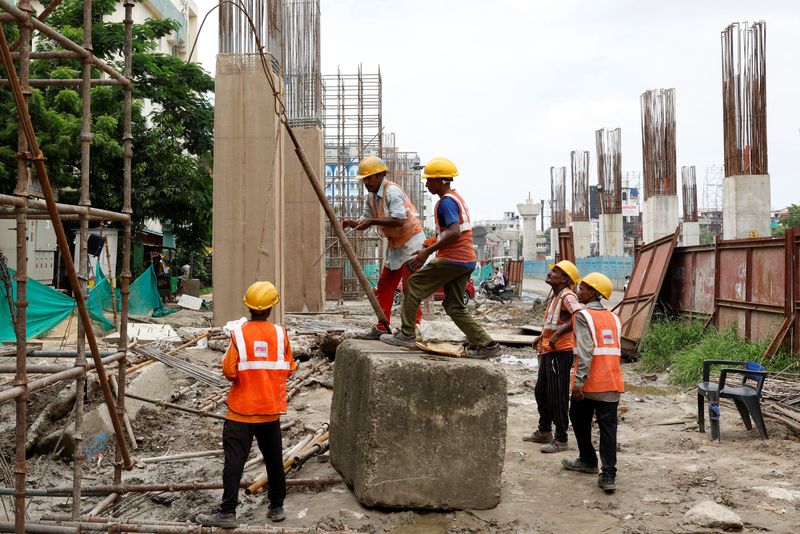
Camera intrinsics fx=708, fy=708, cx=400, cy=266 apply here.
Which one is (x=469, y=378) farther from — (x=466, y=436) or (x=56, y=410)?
(x=56, y=410)

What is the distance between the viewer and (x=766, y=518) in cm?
461

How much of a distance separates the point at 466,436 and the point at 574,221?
35025 millimetres

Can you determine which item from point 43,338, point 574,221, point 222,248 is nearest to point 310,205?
point 222,248

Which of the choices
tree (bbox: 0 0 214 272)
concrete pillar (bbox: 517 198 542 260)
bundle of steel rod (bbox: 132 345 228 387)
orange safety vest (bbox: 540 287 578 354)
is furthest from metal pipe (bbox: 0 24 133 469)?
concrete pillar (bbox: 517 198 542 260)

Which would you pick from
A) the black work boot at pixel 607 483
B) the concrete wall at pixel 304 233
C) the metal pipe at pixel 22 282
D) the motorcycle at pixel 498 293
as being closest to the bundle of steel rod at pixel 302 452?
the metal pipe at pixel 22 282

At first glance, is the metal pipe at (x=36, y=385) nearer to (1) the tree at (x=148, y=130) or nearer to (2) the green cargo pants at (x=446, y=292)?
(2) the green cargo pants at (x=446, y=292)

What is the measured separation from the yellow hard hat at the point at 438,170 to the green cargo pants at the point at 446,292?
2.07ft

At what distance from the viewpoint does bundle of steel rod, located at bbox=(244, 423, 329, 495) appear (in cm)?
489

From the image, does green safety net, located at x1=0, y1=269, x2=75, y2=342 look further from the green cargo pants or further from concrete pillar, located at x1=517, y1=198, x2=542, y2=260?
concrete pillar, located at x1=517, y1=198, x2=542, y2=260

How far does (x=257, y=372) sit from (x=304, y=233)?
470 inches

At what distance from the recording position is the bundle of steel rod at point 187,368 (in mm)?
8477

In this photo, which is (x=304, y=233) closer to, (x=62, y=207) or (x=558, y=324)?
(x=558, y=324)

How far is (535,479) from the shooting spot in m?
5.52

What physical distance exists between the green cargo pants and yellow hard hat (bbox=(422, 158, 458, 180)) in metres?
0.63
